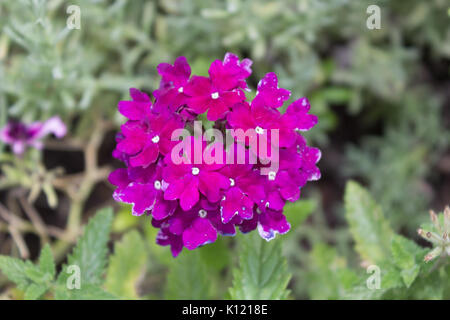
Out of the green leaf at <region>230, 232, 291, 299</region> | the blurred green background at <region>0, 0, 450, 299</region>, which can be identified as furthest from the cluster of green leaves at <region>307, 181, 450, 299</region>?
the green leaf at <region>230, 232, 291, 299</region>

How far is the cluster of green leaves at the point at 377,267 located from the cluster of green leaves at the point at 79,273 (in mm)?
1042

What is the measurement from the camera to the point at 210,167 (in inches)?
71.1

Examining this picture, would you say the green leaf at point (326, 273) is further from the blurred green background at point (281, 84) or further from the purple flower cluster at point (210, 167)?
the purple flower cluster at point (210, 167)

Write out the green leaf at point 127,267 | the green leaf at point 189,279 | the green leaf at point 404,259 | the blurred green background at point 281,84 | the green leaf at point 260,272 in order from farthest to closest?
1. the blurred green background at point 281,84
2. the green leaf at point 127,267
3. the green leaf at point 189,279
4. the green leaf at point 260,272
5. the green leaf at point 404,259

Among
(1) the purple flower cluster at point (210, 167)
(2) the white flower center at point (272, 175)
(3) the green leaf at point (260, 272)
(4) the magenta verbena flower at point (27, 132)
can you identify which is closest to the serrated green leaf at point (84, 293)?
(1) the purple flower cluster at point (210, 167)

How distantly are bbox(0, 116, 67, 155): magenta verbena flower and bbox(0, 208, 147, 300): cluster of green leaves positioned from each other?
1021 millimetres

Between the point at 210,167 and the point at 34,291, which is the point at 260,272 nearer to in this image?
the point at 210,167

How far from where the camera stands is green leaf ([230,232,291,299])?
215cm

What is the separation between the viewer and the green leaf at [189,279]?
7.89 ft

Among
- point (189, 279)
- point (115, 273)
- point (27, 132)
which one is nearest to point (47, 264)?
point (115, 273)

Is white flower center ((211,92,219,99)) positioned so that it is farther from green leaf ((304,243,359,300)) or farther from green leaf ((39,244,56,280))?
green leaf ((304,243,359,300))

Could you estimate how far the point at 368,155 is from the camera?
3775 mm

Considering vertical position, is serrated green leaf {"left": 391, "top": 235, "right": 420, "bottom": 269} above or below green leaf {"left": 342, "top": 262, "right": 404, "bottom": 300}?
above
